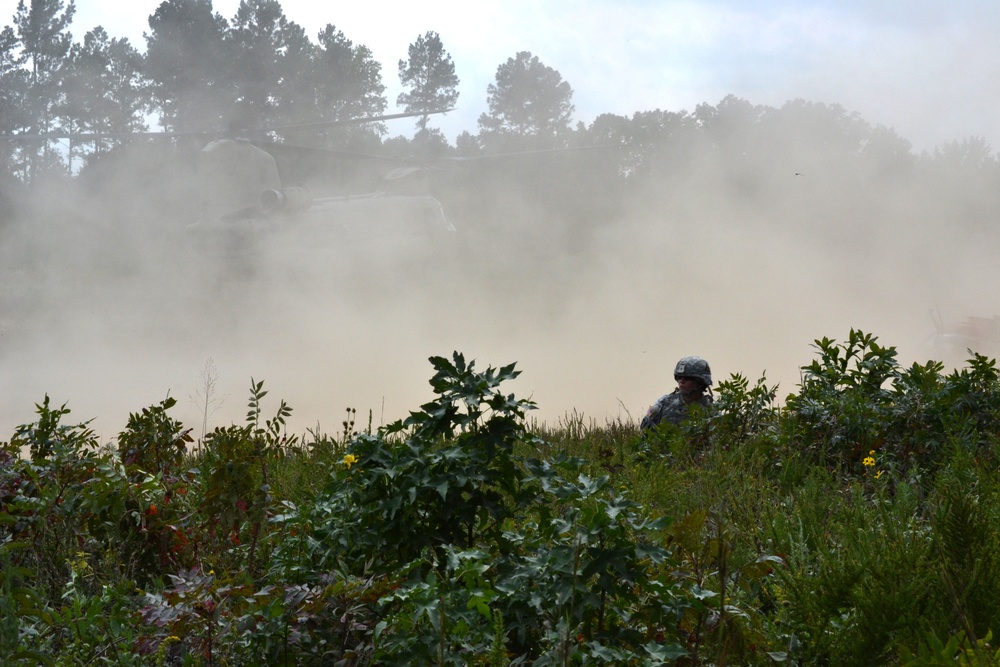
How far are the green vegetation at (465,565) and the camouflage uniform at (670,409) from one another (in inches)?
128

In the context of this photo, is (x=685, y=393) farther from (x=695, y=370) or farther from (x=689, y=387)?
(x=695, y=370)

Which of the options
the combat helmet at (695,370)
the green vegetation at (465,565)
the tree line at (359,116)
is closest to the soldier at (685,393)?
the combat helmet at (695,370)

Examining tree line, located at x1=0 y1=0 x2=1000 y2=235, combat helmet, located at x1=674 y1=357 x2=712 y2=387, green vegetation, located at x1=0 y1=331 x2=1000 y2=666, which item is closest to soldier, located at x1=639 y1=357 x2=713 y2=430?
combat helmet, located at x1=674 y1=357 x2=712 y2=387

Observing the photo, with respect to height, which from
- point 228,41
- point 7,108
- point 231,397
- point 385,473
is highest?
point 228,41

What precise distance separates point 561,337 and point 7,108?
26.1 meters

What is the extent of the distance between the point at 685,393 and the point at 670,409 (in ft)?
0.57

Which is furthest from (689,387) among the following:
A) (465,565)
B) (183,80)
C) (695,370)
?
(183,80)

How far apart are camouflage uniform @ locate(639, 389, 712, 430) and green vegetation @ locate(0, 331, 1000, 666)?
3.24 meters

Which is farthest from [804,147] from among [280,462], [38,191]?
[280,462]

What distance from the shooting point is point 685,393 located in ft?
24.8

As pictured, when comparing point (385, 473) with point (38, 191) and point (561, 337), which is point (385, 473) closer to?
point (561, 337)

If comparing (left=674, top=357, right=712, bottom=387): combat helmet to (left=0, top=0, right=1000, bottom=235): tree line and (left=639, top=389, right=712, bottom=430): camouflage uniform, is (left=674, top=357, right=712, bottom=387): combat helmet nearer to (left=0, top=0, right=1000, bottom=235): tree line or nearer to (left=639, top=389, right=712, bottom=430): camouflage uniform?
(left=639, top=389, right=712, bottom=430): camouflage uniform

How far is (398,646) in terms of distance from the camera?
6.85 feet

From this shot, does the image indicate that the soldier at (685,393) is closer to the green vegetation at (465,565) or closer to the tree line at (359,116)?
the green vegetation at (465,565)
